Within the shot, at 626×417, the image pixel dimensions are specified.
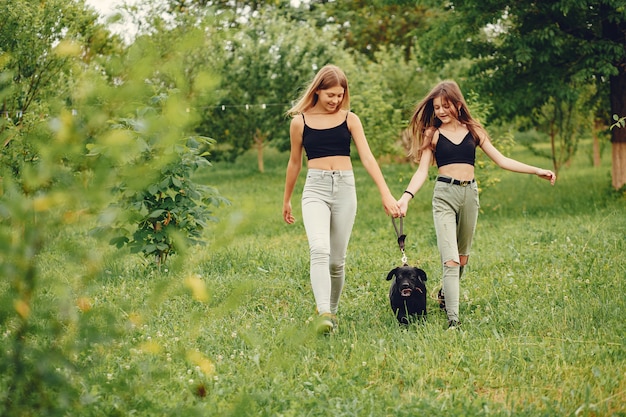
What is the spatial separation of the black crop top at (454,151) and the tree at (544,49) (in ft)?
24.0

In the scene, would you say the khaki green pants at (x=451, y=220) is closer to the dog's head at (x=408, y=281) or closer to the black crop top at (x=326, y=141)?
the dog's head at (x=408, y=281)

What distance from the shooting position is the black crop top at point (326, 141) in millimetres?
5371

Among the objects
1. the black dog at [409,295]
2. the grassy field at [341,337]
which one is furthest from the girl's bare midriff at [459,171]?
the grassy field at [341,337]

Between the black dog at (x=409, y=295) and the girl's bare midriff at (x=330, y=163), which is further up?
the girl's bare midriff at (x=330, y=163)

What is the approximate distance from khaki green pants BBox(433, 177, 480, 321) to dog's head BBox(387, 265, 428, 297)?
0.22 m

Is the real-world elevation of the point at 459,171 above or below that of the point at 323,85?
below

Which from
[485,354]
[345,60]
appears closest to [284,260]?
[485,354]

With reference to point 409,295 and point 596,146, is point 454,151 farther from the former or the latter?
point 596,146

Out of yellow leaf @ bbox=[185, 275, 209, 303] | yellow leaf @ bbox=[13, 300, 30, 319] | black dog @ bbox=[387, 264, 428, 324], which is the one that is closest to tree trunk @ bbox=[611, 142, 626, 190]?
black dog @ bbox=[387, 264, 428, 324]

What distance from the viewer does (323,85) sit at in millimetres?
5410

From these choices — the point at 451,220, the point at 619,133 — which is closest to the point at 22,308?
the point at 451,220

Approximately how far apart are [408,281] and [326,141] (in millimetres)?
1311

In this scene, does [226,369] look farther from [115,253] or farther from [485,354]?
[115,253]

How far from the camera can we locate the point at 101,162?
1721 millimetres
